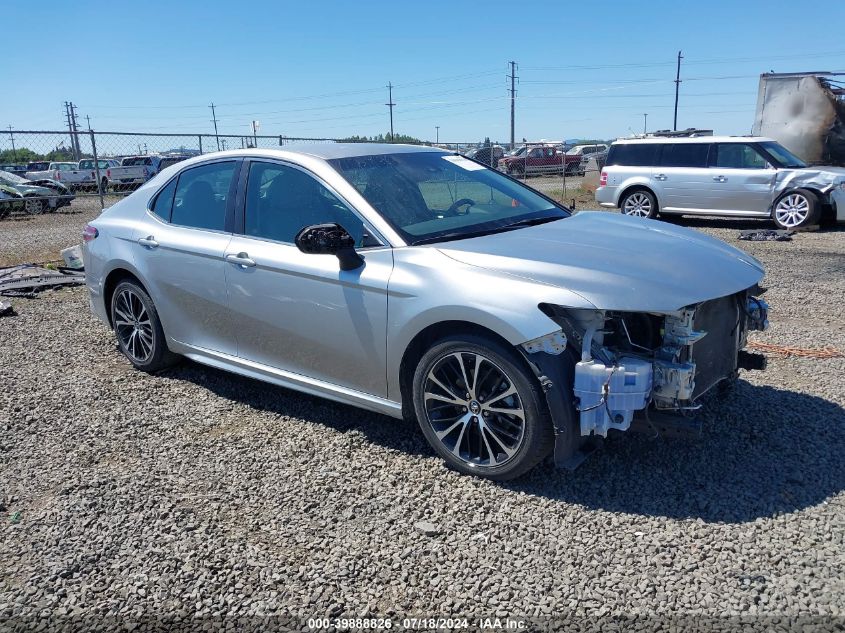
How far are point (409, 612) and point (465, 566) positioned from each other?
14.1 inches

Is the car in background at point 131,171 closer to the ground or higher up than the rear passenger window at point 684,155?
closer to the ground

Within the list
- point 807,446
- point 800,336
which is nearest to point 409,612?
point 807,446

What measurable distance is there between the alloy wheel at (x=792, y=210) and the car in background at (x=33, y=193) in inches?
621

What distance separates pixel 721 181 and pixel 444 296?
1156 cm

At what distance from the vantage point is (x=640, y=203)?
566 inches

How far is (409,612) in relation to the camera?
8.84 ft

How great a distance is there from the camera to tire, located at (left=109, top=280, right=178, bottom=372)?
17.1ft

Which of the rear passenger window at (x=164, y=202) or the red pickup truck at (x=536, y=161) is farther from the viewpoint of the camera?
the red pickup truck at (x=536, y=161)

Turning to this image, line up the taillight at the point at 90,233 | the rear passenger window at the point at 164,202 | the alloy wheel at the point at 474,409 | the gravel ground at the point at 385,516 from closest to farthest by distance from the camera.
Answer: the gravel ground at the point at 385,516
the alloy wheel at the point at 474,409
the rear passenger window at the point at 164,202
the taillight at the point at 90,233

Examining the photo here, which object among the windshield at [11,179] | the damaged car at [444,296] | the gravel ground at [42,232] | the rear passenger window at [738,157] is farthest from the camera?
the windshield at [11,179]

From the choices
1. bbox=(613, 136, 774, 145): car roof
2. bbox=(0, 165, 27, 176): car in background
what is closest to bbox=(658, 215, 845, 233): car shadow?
bbox=(613, 136, 774, 145): car roof

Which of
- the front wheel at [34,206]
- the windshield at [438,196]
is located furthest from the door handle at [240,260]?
the front wheel at [34,206]

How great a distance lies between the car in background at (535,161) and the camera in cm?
3191

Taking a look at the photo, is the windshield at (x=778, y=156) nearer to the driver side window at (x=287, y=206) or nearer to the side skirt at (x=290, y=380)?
the driver side window at (x=287, y=206)
